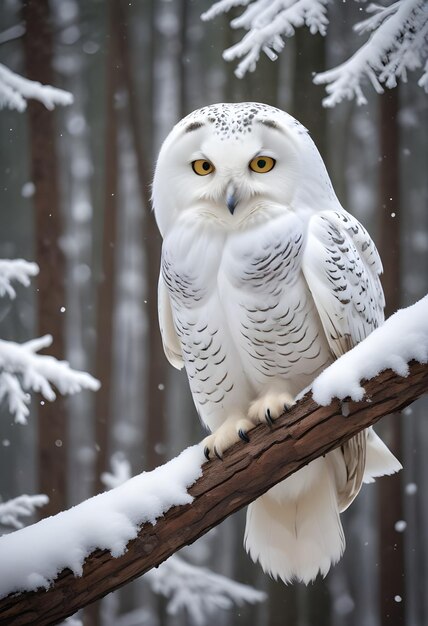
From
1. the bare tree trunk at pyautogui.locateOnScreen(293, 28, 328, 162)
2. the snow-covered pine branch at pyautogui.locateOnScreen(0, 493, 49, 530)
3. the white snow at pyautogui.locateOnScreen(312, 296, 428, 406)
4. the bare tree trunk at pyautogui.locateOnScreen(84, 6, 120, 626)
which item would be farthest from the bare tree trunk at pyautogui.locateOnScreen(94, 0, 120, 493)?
the white snow at pyautogui.locateOnScreen(312, 296, 428, 406)

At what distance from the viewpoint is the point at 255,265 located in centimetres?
115

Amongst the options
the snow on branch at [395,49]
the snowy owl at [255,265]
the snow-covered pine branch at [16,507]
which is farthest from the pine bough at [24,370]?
the snow on branch at [395,49]

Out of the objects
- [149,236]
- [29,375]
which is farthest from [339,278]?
[149,236]

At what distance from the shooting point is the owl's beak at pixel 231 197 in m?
1.13

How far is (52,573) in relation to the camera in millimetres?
1043

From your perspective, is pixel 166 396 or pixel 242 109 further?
pixel 166 396

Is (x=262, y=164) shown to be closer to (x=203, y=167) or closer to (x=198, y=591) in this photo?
(x=203, y=167)

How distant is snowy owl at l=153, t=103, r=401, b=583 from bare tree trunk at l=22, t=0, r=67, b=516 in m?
1.03

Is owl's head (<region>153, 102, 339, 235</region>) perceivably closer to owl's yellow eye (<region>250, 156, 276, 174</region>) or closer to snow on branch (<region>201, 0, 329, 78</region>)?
owl's yellow eye (<region>250, 156, 276, 174</region>)

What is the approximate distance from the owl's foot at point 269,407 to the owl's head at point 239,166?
289 millimetres

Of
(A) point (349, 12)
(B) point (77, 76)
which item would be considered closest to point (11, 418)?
(B) point (77, 76)

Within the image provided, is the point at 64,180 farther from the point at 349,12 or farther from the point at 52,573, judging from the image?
the point at 52,573

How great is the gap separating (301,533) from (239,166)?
67 centimetres

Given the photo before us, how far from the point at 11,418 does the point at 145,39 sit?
1.22 metres
